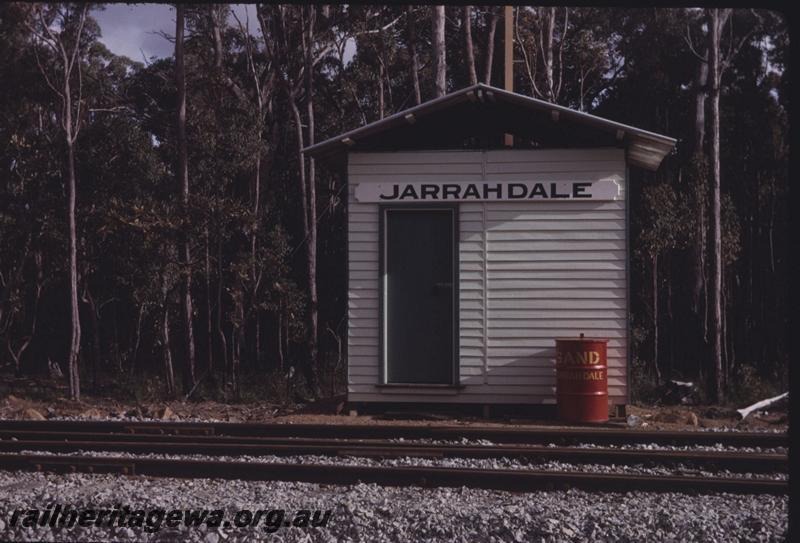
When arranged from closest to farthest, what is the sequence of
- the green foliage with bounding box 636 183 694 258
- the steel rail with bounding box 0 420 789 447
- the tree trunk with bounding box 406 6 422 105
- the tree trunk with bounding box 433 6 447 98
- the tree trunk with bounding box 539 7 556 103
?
the steel rail with bounding box 0 420 789 447
the tree trunk with bounding box 433 6 447 98
the green foliage with bounding box 636 183 694 258
the tree trunk with bounding box 406 6 422 105
the tree trunk with bounding box 539 7 556 103

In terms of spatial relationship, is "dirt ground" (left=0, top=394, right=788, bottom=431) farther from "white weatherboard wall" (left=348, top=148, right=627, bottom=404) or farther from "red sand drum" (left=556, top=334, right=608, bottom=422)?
"white weatherboard wall" (left=348, top=148, right=627, bottom=404)

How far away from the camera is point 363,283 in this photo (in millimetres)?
11508

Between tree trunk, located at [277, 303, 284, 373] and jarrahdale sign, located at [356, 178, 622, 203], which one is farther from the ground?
jarrahdale sign, located at [356, 178, 622, 203]

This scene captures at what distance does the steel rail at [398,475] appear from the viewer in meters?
6.87

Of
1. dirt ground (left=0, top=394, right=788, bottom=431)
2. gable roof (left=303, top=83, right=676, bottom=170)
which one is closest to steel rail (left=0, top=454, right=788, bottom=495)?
dirt ground (left=0, top=394, right=788, bottom=431)

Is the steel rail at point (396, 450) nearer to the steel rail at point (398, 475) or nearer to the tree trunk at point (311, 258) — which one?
the steel rail at point (398, 475)

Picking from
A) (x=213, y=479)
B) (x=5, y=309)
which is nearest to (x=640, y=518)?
(x=213, y=479)

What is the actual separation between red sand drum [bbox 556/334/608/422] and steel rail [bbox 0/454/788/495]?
3.34m

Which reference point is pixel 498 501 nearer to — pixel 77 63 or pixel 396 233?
pixel 396 233

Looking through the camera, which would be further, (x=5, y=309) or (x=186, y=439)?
(x=5, y=309)

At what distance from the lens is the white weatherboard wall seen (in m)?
11.2

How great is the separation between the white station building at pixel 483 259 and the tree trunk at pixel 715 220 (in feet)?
24.5

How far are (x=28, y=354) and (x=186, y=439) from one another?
1909 cm

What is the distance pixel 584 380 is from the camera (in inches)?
409
